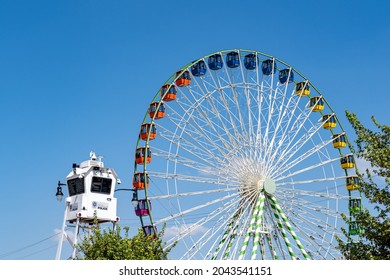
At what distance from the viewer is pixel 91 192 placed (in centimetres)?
4519

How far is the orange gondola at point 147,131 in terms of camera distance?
47031mm

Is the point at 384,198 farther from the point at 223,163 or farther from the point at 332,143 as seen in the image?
the point at 332,143

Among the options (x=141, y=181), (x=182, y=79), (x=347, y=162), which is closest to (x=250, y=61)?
(x=182, y=79)

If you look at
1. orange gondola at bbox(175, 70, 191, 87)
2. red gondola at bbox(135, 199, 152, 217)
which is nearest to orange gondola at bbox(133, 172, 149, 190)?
red gondola at bbox(135, 199, 152, 217)

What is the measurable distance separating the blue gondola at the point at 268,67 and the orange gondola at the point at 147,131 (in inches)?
397

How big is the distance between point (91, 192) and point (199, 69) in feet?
37.1

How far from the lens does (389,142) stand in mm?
29078

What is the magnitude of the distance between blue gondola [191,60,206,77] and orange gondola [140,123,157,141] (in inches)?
193

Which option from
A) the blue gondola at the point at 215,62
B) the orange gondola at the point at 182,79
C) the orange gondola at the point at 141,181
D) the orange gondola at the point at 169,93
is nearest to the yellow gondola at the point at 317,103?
the blue gondola at the point at 215,62

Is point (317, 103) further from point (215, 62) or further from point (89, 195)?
point (89, 195)

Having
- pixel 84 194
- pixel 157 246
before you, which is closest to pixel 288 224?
pixel 157 246

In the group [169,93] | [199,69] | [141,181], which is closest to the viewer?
[141,181]

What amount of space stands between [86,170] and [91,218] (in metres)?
3.18

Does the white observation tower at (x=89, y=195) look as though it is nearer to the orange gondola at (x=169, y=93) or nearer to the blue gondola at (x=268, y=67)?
the orange gondola at (x=169, y=93)
